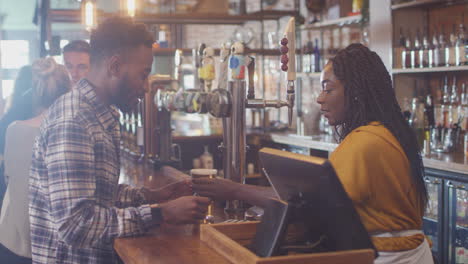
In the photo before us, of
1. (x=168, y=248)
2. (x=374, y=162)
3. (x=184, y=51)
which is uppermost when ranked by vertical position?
(x=184, y=51)

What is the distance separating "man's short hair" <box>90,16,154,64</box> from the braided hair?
646 mm

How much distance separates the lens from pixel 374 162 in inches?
67.9

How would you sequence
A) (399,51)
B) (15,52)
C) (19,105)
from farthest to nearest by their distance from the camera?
1. (15,52)
2. (399,51)
3. (19,105)

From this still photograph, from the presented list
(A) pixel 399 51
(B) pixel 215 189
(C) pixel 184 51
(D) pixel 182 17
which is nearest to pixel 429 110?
(A) pixel 399 51

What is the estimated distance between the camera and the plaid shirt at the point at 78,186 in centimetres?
172

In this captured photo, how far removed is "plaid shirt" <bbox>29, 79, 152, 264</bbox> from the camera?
172cm

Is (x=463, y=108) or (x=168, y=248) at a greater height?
(x=463, y=108)

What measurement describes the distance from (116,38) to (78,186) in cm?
49

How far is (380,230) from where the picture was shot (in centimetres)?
176

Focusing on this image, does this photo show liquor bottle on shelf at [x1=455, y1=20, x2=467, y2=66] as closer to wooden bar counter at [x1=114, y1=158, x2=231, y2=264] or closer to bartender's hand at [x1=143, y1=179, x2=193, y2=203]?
bartender's hand at [x1=143, y1=179, x2=193, y2=203]

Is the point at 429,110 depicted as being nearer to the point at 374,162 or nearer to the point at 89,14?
the point at 89,14

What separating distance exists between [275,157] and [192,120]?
8440 mm

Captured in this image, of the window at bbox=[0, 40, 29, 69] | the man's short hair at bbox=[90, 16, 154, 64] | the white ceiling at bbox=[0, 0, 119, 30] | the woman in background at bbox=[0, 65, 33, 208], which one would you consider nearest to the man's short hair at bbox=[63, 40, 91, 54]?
the woman in background at bbox=[0, 65, 33, 208]

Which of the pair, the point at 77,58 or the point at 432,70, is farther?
the point at 432,70
